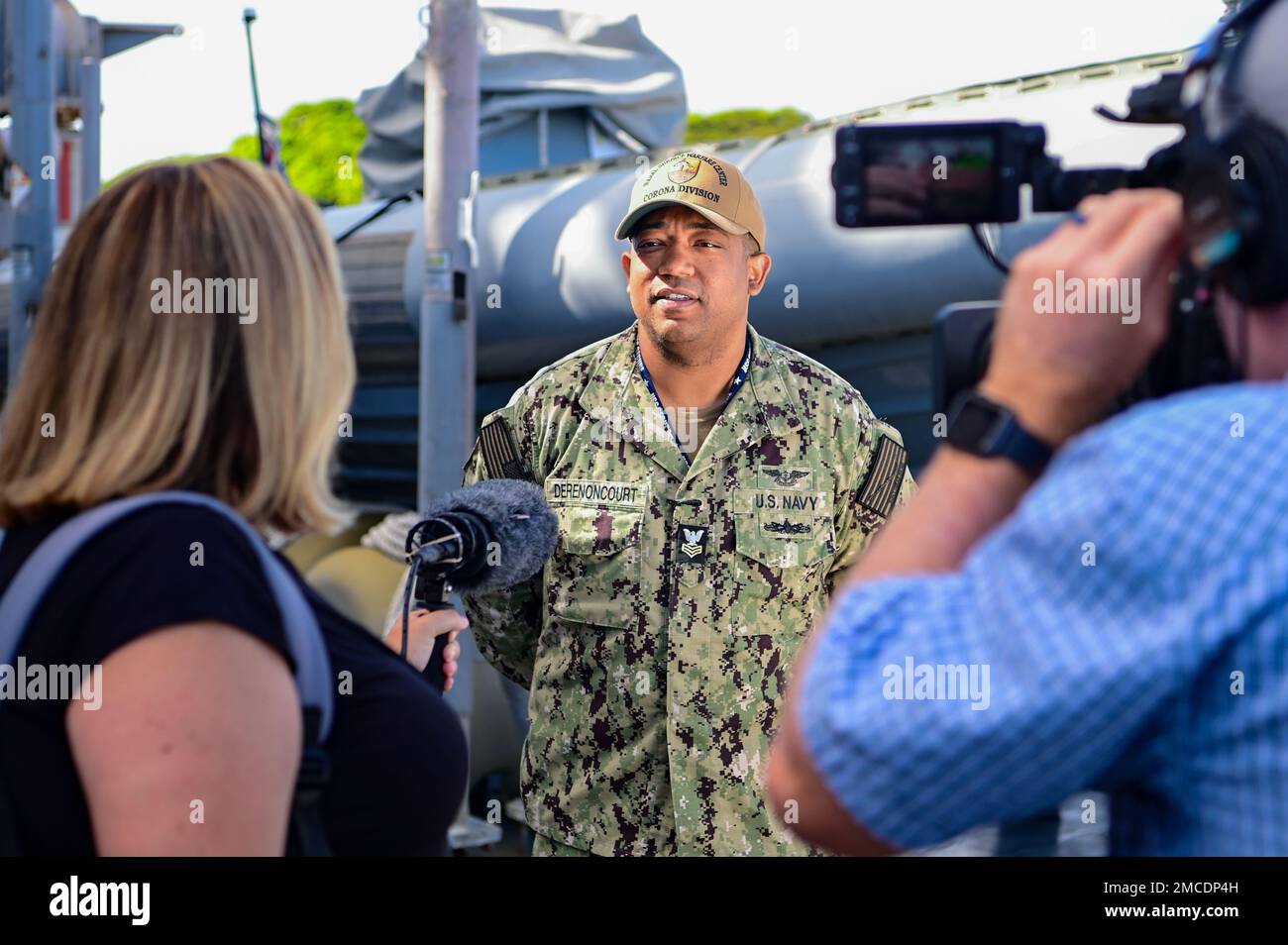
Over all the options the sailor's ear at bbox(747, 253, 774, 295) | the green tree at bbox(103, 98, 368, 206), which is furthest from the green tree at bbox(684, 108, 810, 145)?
the sailor's ear at bbox(747, 253, 774, 295)

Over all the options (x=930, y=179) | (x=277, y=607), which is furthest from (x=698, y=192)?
(x=277, y=607)

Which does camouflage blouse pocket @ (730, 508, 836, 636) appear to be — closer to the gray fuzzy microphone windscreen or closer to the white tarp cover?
the gray fuzzy microphone windscreen

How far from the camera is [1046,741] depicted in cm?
93

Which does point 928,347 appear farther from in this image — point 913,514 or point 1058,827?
point 913,514

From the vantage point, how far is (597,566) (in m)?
2.69

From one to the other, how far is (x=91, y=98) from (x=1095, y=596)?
5372 millimetres

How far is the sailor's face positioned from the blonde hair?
4.64ft

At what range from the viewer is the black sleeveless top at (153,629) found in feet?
3.79

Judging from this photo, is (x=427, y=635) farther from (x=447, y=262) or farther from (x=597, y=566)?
(x=447, y=262)

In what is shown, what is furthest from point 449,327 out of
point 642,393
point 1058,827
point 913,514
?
point 913,514

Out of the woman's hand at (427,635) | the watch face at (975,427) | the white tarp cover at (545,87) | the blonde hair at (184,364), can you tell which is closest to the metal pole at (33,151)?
the white tarp cover at (545,87)
